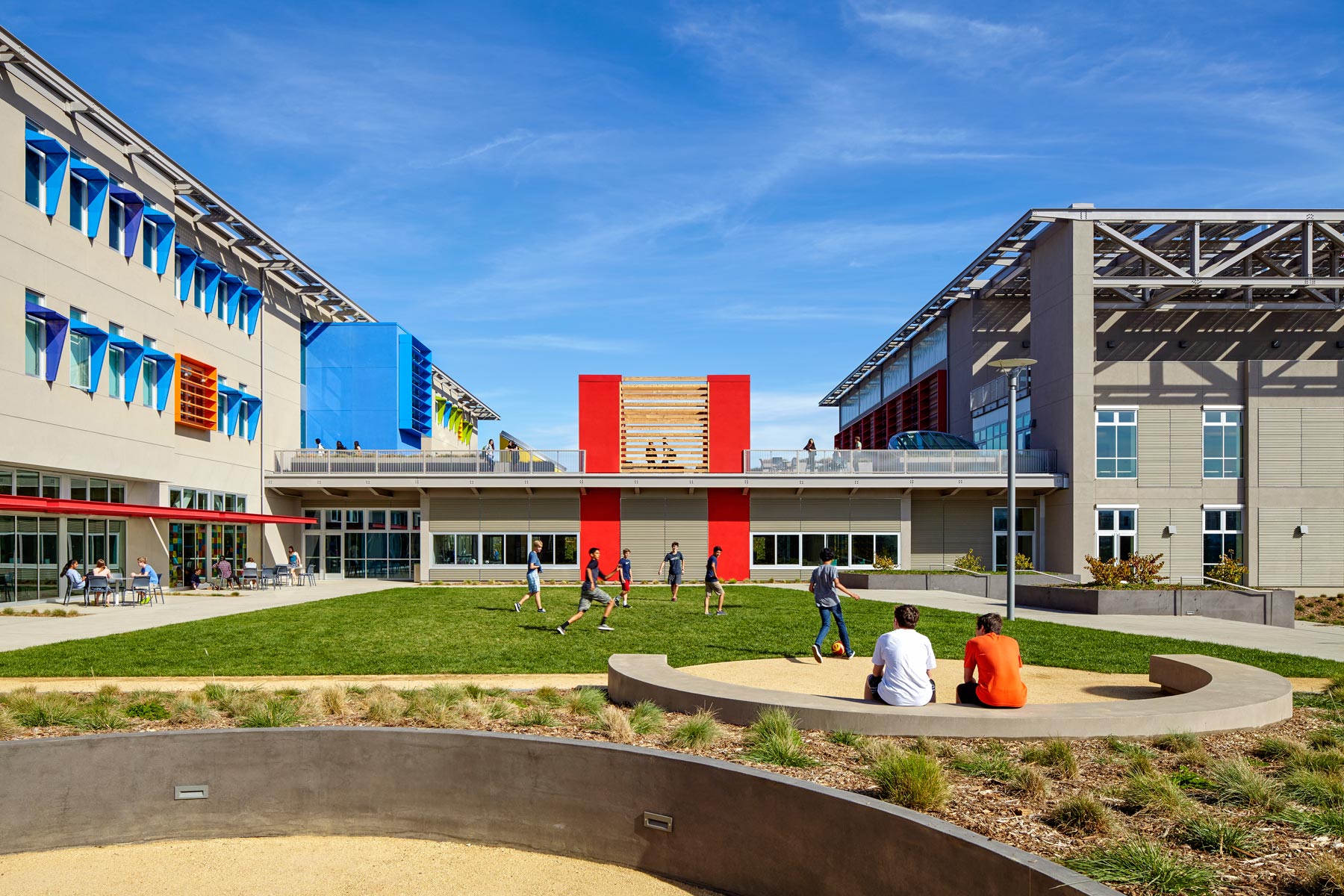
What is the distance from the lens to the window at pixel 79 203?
26469mm

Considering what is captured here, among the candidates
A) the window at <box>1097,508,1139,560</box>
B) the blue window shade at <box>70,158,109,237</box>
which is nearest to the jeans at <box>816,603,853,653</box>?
the blue window shade at <box>70,158,109,237</box>

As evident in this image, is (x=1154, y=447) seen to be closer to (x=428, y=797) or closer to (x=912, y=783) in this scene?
(x=912, y=783)

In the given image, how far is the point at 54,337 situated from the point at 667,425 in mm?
20354

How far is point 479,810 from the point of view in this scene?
691 cm

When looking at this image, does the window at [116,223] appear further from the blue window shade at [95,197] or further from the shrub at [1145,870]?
the shrub at [1145,870]

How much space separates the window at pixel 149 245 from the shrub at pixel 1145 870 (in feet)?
104

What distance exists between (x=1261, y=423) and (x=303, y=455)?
3651 centimetres

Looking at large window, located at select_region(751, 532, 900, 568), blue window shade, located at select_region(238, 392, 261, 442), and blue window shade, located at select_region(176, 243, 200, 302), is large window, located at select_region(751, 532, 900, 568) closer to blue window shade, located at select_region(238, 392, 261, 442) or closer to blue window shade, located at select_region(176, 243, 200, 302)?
blue window shade, located at select_region(238, 392, 261, 442)

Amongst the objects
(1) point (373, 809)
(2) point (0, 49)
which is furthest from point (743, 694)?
(2) point (0, 49)

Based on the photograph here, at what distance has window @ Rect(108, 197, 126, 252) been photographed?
28.2m

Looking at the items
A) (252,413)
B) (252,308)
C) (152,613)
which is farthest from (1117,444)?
(252,308)

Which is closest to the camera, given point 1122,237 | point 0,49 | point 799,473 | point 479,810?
point 479,810

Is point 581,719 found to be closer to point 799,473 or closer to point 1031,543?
point 799,473

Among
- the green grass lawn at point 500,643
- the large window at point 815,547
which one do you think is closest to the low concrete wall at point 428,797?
the green grass lawn at point 500,643
